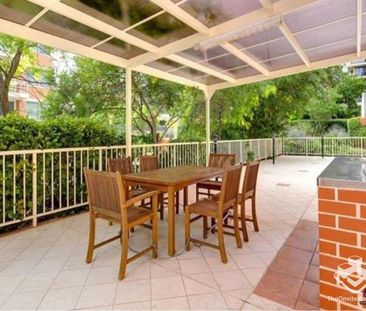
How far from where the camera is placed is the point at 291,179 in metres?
7.08

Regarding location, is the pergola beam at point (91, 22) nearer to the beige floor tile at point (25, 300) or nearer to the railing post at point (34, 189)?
the railing post at point (34, 189)

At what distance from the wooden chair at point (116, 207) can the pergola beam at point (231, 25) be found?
2335 mm

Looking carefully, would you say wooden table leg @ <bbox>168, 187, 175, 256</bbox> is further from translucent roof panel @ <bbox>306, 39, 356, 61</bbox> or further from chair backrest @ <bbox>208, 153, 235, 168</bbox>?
translucent roof panel @ <bbox>306, 39, 356, 61</bbox>

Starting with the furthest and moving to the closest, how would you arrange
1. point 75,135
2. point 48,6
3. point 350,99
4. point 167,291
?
point 350,99, point 75,135, point 48,6, point 167,291

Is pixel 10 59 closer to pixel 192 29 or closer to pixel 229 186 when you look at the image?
pixel 192 29

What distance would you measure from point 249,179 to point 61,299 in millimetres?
2202

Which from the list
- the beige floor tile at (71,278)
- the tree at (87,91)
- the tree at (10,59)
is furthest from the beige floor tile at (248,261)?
the tree at (10,59)

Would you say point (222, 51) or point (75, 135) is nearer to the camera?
point (75, 135)

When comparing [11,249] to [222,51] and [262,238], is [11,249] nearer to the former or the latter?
[262,238]

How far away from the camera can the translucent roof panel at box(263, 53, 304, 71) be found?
16.9ft

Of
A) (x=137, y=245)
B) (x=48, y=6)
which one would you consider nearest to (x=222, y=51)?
(x=48, y=6)

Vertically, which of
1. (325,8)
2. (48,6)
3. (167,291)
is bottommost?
(167,291)

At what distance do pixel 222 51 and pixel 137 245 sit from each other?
3455 mm

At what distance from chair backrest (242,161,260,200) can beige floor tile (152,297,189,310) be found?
145cm
